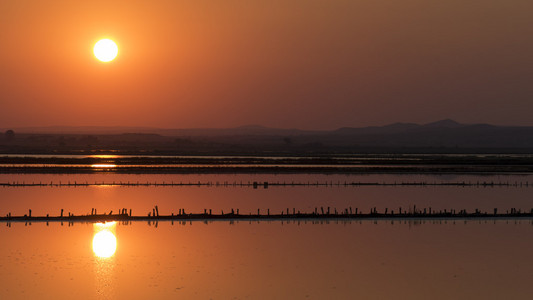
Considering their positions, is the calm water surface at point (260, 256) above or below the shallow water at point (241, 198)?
below

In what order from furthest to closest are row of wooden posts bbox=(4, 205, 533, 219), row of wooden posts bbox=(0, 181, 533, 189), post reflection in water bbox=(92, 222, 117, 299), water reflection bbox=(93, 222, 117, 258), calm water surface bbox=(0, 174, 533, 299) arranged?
row of wooden posts bbox=(0, 181, 533, 189), row of wooden posts bbox=(4, 205, 533, 219), water reflection bbox=(93, 222, 117, 258), calm water surface bbox=(0, 174, 533, 299), post reflection in water bbox=(92, 222, 117, 299)

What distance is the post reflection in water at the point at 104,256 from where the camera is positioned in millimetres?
22984

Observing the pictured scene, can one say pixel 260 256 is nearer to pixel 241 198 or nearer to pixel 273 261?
pixel 273 261

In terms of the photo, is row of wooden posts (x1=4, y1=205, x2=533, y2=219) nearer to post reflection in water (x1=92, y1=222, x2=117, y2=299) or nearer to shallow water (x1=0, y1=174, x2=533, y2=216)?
shallow water (x1=0, y1=174, x2=533, y2=216)

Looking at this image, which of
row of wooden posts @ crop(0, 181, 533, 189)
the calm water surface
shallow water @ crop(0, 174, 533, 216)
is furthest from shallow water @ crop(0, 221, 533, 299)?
row of wooden posts @ crop(0, 181, 533, 189)

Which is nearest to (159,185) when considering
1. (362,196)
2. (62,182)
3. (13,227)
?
(62,182)

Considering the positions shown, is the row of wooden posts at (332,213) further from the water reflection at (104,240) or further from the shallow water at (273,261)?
the water reflection at (104,240)

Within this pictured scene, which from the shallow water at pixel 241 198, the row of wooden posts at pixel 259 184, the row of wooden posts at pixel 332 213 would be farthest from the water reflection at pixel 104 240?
the row of wooden posts at pixel 259 184

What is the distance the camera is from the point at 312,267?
2692 centimetres

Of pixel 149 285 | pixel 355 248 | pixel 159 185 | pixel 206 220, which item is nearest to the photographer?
pixel 149 285

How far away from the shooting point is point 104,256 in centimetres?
2856

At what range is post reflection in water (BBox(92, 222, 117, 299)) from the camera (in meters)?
23.0

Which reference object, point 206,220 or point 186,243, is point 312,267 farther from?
point 206,220

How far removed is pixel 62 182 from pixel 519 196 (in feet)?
115
